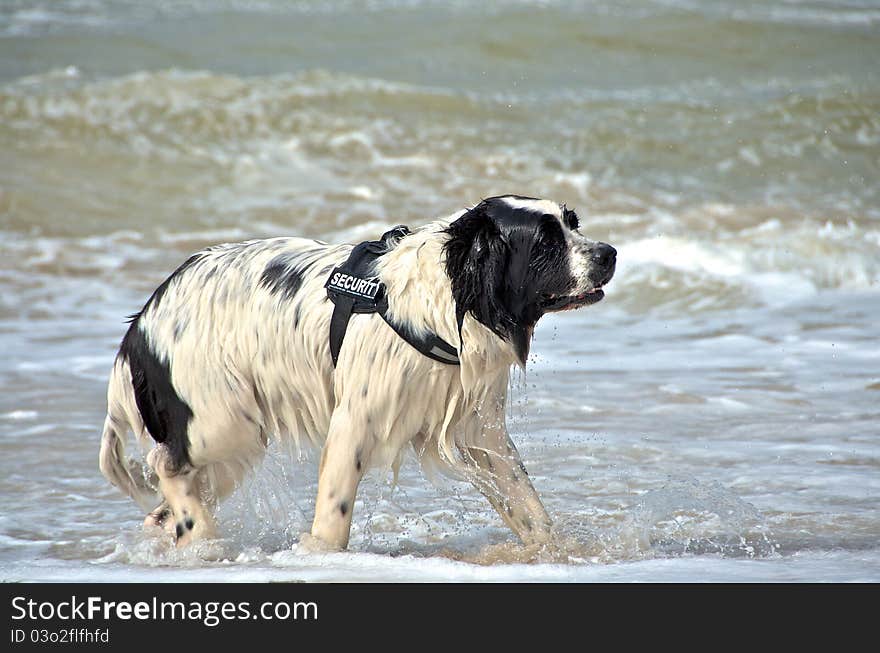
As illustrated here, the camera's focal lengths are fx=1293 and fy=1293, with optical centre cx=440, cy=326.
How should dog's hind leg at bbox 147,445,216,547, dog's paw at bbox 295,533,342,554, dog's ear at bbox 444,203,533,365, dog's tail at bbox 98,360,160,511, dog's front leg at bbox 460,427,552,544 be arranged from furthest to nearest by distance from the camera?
dog's tail at bbox 98,360,160,511
dog's hind leg at bbox 147,445,216,547
dog's front leg at bbox 460,427,552,544
dog's paw at bbox 295,533,342,554
dog's ear at bbox 444,203,533,365

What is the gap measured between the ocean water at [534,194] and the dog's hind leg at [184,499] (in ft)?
0.29

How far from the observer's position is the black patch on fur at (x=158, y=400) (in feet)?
14.6

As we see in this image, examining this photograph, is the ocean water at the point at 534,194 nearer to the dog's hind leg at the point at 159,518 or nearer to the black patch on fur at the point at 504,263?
the dog's hind leg at the point at 159,518

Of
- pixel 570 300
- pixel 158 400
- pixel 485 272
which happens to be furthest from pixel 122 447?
pixel 570 300

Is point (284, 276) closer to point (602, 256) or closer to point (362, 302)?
point (362, 302)

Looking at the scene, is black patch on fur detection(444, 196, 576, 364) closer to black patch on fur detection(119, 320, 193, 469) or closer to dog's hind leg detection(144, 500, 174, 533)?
black patch on fur detection(119, 320, 193, 469)

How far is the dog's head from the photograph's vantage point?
396cm

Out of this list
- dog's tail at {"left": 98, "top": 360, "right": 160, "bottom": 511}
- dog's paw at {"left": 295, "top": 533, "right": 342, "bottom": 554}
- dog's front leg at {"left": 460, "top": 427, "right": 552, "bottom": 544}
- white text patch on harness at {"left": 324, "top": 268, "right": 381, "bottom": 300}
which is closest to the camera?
white text patch on harness at {"left": 324, "top": 268, "right": 381, "bottom": 300}

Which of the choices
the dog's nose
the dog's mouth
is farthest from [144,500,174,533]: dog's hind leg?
the dog's nose

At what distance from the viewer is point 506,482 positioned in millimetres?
4422

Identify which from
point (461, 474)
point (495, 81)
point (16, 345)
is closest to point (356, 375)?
point (461, 474)

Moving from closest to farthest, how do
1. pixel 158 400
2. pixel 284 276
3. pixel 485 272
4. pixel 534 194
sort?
1. pixel 485 272
2. pixel 284 276
3. pixel 158 400
4. pixel 534 194

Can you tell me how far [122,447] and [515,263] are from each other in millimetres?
1735
